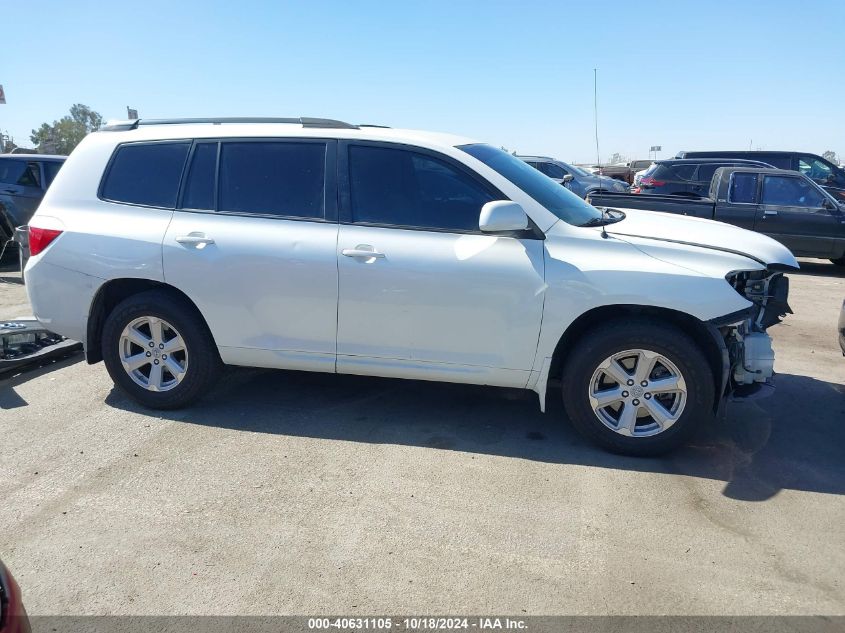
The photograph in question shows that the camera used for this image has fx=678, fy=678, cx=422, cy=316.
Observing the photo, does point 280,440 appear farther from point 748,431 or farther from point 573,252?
point 748,431

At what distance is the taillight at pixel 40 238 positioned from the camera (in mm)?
4688

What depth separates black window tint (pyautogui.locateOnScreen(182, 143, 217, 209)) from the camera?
15.0 feet

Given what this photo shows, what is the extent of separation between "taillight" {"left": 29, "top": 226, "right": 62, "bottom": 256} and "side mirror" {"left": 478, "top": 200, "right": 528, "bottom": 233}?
9.70ft

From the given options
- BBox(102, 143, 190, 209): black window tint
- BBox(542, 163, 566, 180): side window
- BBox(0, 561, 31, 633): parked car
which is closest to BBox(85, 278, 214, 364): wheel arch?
BBox(102, 143, 190, 209): black window tint

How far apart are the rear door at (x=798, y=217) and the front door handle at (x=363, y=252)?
8791mm

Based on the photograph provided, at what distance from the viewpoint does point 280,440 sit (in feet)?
14.2

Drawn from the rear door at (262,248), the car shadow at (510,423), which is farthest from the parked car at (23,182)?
the rear door at (262,248)

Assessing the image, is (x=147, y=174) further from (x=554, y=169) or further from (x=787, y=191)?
(x=554, y=169)

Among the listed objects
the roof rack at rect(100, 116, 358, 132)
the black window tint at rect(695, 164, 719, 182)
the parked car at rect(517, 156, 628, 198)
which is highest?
the parked car at rect(517, 156, 628, 198)

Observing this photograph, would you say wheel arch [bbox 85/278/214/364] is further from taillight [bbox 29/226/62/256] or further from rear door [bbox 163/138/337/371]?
taillight [bbox 29/226/62/256]

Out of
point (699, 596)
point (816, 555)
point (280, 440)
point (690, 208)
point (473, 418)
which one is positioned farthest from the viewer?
point (690, 208)

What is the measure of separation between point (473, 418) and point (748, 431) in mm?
1825

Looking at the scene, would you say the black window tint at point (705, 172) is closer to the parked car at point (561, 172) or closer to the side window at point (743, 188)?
the side window at point (743, 188)

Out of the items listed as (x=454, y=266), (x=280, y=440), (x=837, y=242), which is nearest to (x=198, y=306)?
(x=280, y=440)
